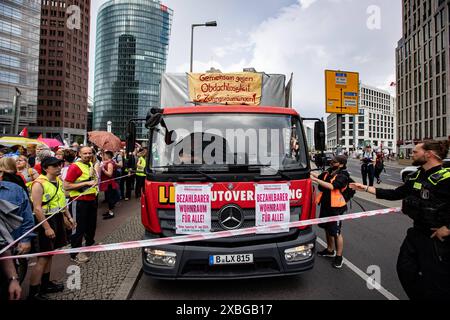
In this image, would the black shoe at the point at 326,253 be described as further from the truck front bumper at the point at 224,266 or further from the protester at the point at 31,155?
the protester at the point at 31,155

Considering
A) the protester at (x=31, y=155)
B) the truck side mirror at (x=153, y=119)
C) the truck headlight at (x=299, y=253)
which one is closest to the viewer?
the truck headlight at (x=299, y=253)

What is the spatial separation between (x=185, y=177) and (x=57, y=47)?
105 metres

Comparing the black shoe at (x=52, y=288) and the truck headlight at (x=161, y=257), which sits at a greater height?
the truck headlight at (x=161, y=257)

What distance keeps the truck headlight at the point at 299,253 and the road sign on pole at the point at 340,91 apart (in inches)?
567

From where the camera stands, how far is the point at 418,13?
58969mm

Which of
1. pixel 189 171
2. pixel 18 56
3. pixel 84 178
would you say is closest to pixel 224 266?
pixel 189 171

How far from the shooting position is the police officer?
258 cm

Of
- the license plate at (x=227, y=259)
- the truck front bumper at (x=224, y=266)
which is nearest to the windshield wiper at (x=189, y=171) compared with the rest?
the truck front bumper at (x=224, y=266)

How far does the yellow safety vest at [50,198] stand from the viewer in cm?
374

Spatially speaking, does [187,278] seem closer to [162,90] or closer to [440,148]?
[440,148]

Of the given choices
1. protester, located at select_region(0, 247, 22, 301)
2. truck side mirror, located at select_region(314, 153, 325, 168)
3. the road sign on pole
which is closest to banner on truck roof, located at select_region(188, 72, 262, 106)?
truck side mirror, located at select_region(314, 153, 325, 168)

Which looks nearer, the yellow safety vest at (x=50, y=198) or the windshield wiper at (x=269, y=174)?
the windshield wiper at (x=269, y=174)

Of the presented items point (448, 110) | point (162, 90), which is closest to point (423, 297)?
point (162, 90)
